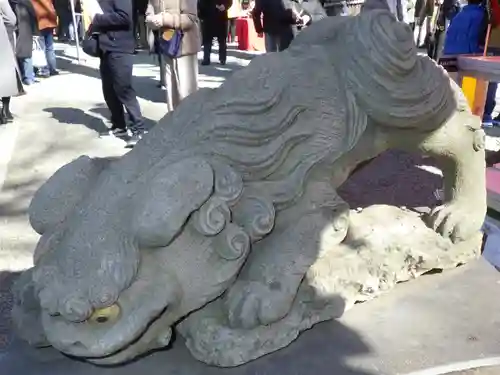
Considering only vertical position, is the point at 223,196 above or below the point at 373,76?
below

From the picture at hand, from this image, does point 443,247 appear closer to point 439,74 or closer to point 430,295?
point 430,295

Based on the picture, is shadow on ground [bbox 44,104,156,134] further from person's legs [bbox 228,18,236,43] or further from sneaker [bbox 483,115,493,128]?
person's legs [bbox 228,18,236,43]

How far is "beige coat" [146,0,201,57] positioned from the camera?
12.4ft

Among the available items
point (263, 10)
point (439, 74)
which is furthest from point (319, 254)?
point (263, 10)

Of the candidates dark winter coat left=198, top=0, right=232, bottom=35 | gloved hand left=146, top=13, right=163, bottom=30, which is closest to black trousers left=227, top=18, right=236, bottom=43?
dark winter coat left=198, top=0, right=232, bottom=35

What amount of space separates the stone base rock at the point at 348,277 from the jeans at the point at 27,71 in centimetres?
588

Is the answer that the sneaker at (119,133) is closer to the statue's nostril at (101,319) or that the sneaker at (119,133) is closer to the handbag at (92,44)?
the handbag at (92,44)

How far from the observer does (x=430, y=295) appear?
152 cm

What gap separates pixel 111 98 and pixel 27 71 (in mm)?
3052

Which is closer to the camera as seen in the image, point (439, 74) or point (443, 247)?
point (439, 74)

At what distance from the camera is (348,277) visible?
4.65ft

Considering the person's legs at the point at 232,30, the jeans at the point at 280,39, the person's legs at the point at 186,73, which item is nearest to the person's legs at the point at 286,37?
the jeans at the point at 280,39

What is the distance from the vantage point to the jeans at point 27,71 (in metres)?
6.64

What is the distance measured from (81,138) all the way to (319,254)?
3.43 m
